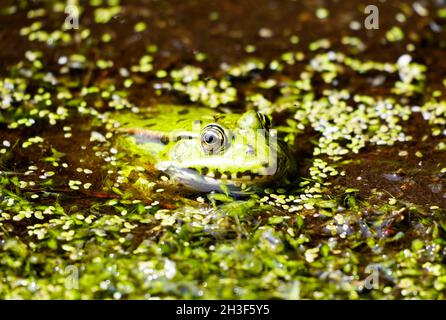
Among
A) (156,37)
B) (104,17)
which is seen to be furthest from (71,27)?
(156,37)

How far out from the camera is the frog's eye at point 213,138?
5.05m

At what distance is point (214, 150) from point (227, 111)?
1257mm

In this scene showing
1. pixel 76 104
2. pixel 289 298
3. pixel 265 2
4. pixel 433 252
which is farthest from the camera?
pixel 265 2

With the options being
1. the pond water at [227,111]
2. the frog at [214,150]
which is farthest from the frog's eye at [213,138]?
the pond water at [227,111]

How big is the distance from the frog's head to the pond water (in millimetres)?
151

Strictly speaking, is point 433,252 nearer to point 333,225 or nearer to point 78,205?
point 333,225

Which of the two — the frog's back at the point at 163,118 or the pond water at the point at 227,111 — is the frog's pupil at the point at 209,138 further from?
the pond water at the point at 227,111

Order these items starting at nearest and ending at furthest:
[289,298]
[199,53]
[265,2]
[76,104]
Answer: [289,298] < [76,104] < [199,53] < [265,2]

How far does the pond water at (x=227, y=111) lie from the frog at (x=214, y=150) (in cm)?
12

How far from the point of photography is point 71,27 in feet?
24.3

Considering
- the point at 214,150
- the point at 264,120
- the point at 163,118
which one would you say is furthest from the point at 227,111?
the point at 214,150

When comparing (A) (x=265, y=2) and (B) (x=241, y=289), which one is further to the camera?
(A) (x=265, y=2)

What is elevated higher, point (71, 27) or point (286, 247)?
point (71, 27)

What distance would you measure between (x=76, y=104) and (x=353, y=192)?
9.10 feet
